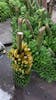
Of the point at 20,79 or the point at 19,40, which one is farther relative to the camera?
the point at 20,79

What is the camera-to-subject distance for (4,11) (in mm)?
3855

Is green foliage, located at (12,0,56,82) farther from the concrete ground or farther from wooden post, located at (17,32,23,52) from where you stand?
wooden post, located at (17,32,23,52)

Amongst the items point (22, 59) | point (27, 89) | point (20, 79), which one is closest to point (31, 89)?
point (27, 89)

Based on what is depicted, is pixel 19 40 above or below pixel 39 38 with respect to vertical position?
above

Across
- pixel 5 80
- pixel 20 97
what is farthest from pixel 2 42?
pixel 20 97

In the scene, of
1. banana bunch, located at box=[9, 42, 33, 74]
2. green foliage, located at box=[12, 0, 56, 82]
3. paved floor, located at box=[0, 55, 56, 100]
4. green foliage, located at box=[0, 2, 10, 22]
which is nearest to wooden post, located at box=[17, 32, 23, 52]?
banana bunch, located at box=[9, 42, 33, 74]

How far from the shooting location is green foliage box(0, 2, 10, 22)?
379 centimetres

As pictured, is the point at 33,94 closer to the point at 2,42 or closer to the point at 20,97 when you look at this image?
the point at 20,97

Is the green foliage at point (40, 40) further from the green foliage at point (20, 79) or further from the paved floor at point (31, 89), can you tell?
the green foliage at point (20, 79)

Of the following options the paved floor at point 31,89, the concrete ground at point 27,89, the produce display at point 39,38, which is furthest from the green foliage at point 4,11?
the paved floor at point 31,89

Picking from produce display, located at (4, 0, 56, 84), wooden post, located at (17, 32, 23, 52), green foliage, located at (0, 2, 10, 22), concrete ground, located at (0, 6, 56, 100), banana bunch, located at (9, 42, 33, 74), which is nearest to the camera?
wooden post, located at (17, 32, 23, 52)

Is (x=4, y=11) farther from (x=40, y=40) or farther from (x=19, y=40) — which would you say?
(x=19, y=40)

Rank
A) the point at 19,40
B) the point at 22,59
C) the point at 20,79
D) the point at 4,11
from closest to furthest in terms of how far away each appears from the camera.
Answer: the point at 19,40, the point at 22,59, the point at 20,79, the point at 4,11

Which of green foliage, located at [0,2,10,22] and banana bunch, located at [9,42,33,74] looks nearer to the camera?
banana bunch, located at [9,42,33,74]
